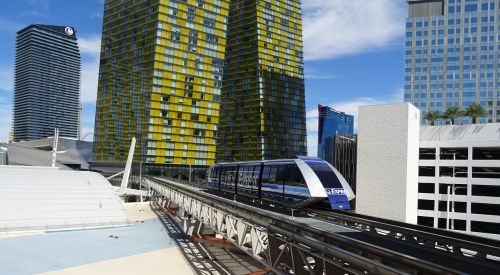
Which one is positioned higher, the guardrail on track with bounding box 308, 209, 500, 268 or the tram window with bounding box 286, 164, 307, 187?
the tram window with bounding box 286, 164, 307, 187

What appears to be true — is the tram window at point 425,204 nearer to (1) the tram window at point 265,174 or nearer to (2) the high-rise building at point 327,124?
(1) the tram window at point 265,174

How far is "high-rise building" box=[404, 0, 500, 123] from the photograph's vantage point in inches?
5157

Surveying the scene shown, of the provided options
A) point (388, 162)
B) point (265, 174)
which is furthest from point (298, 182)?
point (388, 162)

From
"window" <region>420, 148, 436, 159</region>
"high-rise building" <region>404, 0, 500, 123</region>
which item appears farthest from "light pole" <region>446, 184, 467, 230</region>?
"high-rise building" <region>404, 0, 500, 123</region>

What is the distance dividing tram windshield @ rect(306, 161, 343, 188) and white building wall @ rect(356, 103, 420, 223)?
92.7ft

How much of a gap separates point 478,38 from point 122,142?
4511 inches

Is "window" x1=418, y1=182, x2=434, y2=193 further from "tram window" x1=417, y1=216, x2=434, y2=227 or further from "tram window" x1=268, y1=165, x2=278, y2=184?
"tram window" x1=268, y1=165, x2=278, y2=184

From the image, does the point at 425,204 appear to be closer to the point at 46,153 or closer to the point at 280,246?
the point at 280,246

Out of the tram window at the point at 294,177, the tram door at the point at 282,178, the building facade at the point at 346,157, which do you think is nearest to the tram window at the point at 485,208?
the building facade at the point at 346,157

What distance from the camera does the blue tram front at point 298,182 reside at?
93.8ft

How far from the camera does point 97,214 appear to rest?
60312 millimetres

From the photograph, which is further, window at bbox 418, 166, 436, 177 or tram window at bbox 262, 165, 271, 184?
window at bbox 418, 166, 436, 177

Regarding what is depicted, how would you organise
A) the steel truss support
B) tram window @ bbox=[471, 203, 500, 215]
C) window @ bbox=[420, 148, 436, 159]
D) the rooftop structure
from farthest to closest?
the rooftop structure
window @ bbox=[420, 148, 436, 159]
tram window @ bbox=[471, 203, 500, 215]
the steel truss support

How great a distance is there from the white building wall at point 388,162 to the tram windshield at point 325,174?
1112 inches
